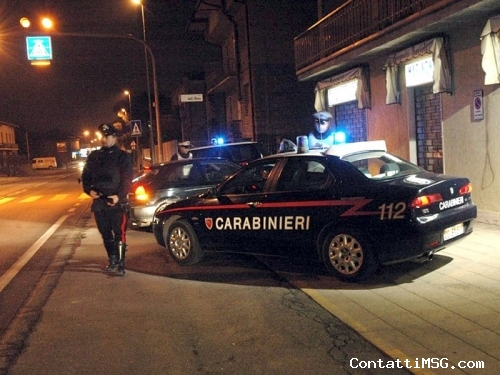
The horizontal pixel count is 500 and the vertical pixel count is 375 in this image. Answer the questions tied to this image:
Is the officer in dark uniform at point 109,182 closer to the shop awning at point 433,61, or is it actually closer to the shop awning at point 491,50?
the shop awning at point 491,50

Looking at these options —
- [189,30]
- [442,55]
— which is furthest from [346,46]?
[189,30]

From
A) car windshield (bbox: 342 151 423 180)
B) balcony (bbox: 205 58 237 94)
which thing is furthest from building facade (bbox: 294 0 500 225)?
balcony (bbox: 205 58 237 94)

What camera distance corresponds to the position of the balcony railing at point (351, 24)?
11430 millimetres

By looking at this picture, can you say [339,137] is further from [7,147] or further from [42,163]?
[7,147]

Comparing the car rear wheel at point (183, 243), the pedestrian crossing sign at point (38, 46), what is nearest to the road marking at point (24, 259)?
the car rear wheel at point (183, 243)

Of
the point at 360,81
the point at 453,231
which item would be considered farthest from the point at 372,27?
the point at 453,231

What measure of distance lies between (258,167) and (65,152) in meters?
115

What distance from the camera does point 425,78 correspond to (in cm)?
1204

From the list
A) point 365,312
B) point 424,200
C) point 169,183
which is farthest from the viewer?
point 169,183

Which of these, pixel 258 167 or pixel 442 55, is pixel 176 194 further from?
pixel 442 55

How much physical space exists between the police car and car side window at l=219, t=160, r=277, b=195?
0.04ft

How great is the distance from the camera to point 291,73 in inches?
1001

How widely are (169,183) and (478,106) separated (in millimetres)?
5704

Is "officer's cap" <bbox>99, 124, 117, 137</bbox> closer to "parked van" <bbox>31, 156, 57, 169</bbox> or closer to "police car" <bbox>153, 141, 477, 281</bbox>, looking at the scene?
"police car" <bbox>153, 141, 477, 281</bbox>
